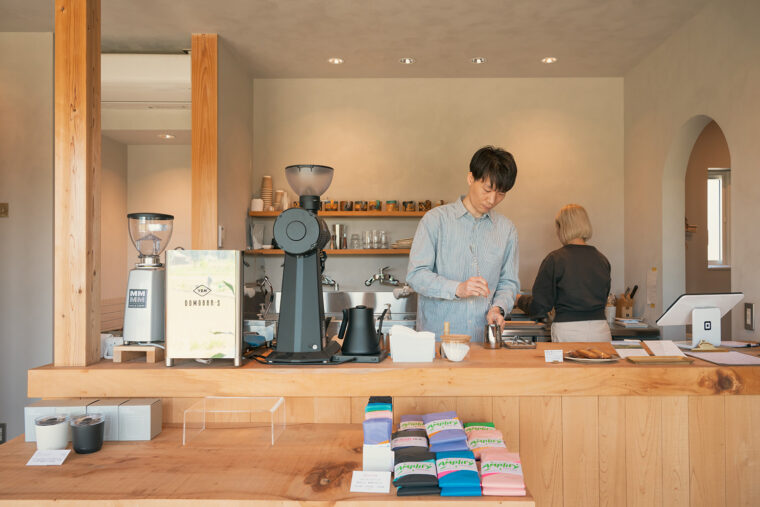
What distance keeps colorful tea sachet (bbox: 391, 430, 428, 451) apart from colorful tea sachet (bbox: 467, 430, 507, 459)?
4.4 inches

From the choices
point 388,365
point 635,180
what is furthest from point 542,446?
point 635,180

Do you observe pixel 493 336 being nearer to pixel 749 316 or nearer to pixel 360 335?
pixel 360 335

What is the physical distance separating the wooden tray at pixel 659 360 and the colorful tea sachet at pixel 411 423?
2.38 ft

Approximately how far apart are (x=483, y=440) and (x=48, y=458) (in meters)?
1.09

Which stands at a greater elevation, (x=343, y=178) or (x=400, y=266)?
(x=343, y=178)

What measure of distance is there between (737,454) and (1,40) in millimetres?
4856

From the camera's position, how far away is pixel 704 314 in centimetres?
212

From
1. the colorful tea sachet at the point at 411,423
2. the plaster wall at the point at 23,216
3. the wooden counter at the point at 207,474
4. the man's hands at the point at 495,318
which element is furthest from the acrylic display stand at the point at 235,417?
the plaster wall at the point at 23,216

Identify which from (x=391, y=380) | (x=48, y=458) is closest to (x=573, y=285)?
(x=391, y=380)

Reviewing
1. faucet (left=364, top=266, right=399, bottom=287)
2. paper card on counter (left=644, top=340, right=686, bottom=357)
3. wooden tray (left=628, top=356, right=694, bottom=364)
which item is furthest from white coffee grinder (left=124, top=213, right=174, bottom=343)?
faucet (left=364, top=266, right=399, bottom=287)

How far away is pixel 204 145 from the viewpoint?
12.5 ft

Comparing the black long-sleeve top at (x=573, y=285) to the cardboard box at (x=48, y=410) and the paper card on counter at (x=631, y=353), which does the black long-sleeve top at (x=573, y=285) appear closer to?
the paper card on counter at (x=631, y=353)

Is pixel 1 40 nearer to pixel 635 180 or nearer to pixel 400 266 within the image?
pixel 400 266

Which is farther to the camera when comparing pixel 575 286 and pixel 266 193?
pixel 266 193
